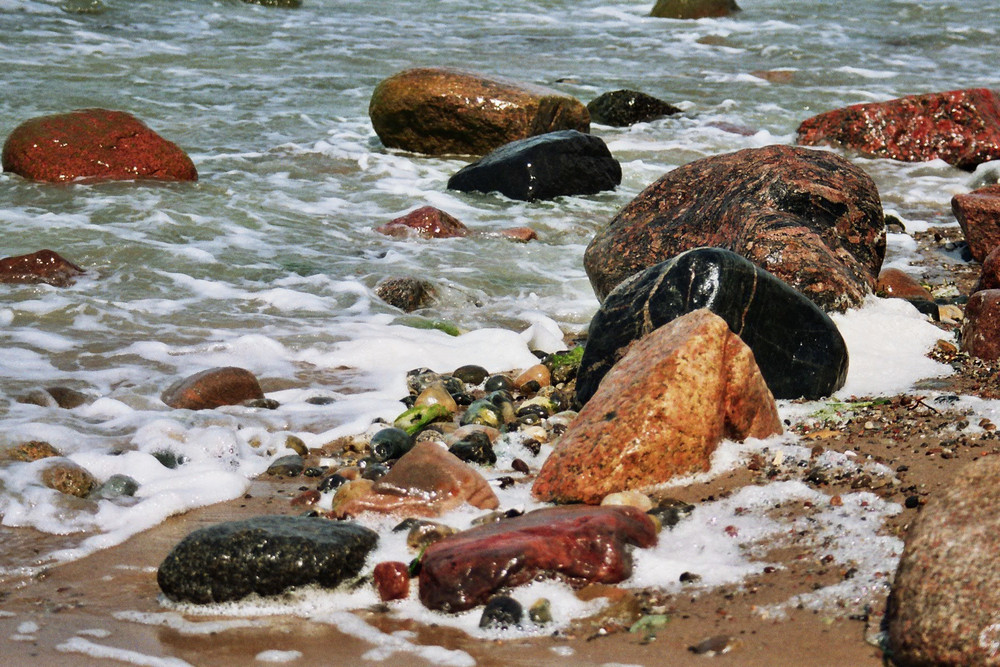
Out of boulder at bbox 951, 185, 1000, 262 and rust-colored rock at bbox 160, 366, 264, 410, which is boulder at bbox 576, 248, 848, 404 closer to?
rust-colored rock at bbox 160, 366, 264, 410

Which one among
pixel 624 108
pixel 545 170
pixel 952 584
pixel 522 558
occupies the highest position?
pixel 624 108

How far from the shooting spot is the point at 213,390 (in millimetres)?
4707

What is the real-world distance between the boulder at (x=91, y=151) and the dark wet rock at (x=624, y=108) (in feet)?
14.5

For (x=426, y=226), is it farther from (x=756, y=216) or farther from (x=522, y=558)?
(x=522, y=558)

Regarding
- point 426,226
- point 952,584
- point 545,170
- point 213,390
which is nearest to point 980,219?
point 545,170

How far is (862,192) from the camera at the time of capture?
5773mm

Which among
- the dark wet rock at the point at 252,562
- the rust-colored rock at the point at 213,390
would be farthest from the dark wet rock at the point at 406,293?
the dark wet rock at the point at 252,562

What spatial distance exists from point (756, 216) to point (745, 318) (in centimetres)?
133

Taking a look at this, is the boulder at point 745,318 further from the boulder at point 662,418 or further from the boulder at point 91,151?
the boulder at point 91,151

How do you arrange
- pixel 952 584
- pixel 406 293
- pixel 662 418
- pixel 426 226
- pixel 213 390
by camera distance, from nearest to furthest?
pixel 952 584
pixel 662 418
pixel 213 390
pixel 406 293
pixel 426 226

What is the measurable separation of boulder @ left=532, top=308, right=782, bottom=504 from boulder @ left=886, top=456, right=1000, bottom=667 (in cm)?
107

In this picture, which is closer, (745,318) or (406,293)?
(745,318)

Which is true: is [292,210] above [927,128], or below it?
below

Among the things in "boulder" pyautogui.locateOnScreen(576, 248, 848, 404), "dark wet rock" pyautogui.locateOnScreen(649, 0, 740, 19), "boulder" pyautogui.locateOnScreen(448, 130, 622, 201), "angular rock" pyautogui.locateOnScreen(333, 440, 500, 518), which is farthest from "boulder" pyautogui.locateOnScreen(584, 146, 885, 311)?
"dark wet rock" pyautogui.locateOnScreen(649, 0, 740, 19)
